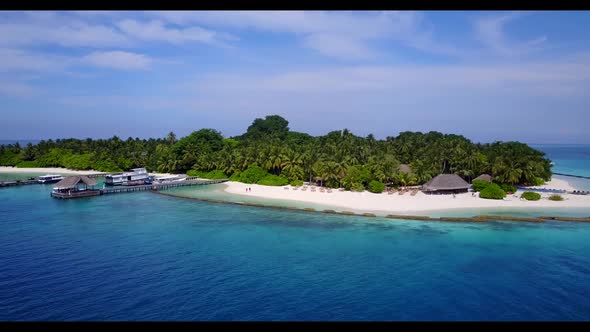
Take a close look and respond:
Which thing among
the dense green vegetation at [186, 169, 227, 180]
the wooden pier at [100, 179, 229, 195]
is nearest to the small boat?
the wooden pier at [100, 179, 229, 195]

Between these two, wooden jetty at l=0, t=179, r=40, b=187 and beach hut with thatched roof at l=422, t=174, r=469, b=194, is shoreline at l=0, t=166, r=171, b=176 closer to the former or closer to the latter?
wooden jetty at l=0, t=179, r=40, b=187

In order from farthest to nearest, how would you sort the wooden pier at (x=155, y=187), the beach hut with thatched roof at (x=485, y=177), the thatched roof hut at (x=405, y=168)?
1. the thatched roof hut at (x=405, y=168)
2. the wooden pier at (x=155, y=187)
3. the beach hut with thatched roof at (x=485, y=177)

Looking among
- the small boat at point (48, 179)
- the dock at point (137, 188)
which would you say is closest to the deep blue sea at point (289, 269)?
the dock at point (137, 188)

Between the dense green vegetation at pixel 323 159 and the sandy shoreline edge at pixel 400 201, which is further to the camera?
the dense green vegetation at pixel 323 159

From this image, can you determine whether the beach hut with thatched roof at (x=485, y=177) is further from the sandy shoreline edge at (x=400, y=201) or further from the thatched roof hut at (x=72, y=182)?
the thatched roof hut at (x=72, y=182)
